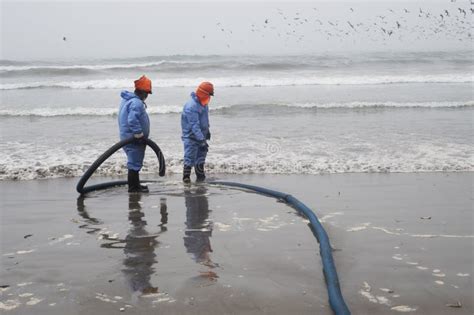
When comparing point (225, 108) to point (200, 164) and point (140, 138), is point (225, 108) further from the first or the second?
point (140, 138)

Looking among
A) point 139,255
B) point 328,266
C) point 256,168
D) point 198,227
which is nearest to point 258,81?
point 256,168

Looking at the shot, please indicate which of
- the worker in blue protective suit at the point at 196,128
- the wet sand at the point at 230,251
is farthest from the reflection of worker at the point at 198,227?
the worker in blue protective suit at the point at 196,128

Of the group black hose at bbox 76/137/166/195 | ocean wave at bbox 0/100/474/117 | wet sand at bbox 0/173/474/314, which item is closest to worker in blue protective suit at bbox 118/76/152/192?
black hose at bbox 76/137/166/195

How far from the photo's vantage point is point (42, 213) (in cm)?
668

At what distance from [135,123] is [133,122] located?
0.10ft

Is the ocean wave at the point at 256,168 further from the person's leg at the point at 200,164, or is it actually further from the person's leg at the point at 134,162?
the person's leg at the point at 134,162

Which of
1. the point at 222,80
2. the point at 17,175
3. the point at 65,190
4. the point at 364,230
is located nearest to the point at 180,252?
the point at 364,230

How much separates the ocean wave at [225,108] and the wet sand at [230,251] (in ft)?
31.1

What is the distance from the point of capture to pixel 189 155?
27.3 ft

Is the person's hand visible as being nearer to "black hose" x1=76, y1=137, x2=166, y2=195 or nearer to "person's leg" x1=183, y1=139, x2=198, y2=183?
"black hose" x1=76, y1=137, x2=166, y2=195

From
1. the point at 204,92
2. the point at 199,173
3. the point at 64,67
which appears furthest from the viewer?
the point at 64,67

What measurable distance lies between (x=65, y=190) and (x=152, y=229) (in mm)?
2876

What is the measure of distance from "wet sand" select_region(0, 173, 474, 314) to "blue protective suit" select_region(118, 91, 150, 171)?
1.87 feet

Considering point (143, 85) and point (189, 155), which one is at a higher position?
point (143, 85)
